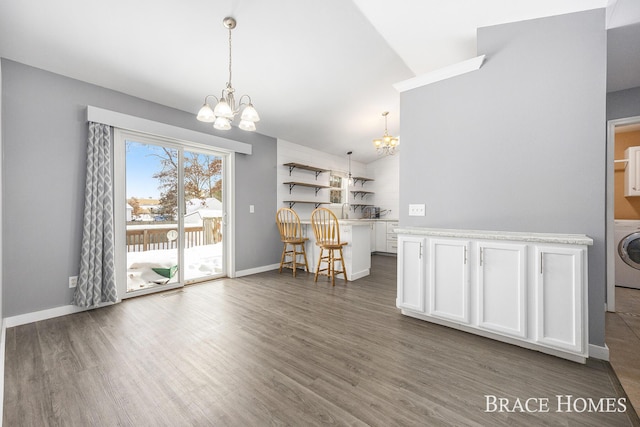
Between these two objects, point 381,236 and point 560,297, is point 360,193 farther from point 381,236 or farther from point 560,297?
point 560,297

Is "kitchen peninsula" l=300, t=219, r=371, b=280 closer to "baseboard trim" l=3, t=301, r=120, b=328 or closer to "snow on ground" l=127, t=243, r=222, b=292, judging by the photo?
"snow on ground" l=127, t=243, r=222, b=292

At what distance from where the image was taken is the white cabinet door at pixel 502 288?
6.35ft

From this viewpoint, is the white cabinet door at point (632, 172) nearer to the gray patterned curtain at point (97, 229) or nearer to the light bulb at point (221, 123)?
the light bulb at point (221, 123)

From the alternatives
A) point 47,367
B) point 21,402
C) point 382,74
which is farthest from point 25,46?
point 382,74

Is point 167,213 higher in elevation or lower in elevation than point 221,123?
lower

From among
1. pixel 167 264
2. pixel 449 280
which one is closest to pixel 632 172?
pixel 449 280

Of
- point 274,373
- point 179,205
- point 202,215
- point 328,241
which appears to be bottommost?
point 274,373

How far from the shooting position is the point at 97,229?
9.03 feet

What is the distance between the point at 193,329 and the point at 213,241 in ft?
6.27

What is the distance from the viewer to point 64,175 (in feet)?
8.66

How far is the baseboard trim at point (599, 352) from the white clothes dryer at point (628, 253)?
2.49 meters


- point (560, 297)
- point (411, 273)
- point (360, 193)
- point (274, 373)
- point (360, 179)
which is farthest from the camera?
point (360, 193)

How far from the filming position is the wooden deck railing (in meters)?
3.22

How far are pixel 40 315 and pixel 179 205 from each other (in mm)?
1707
